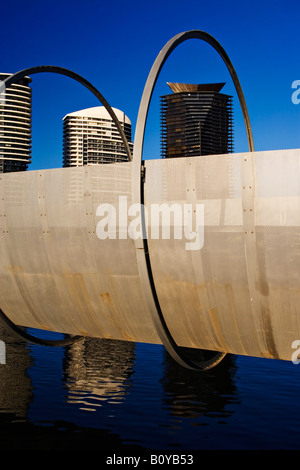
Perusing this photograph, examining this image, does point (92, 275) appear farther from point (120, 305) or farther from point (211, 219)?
point (211, 219)

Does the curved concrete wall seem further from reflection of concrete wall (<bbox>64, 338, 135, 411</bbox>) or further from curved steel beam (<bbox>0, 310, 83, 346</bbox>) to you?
reflection of concrete wall (<bbox>64, 338, 135, 411</bbox>)

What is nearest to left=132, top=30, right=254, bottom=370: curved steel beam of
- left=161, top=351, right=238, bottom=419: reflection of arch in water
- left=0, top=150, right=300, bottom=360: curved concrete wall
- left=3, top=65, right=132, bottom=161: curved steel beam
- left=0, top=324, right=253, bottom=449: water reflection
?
left=0, top=150, right=300, bottom=360: curved concrete wall

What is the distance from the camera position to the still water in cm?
1563

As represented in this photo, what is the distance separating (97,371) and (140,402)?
491cm

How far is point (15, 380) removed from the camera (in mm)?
22469

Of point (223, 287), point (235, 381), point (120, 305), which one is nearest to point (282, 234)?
point (223, 287)

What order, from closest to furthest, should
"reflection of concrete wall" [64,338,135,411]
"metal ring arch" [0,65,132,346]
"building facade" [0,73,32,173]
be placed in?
"metal ring arch" [0,65,132,346], "reflection of concrete wall" [64,338,135,411], "building facade" [0,73,32,173]

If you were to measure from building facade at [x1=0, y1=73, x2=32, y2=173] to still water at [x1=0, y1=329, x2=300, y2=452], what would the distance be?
142960mm

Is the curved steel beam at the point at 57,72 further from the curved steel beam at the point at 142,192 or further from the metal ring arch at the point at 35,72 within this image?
the curved steel beam at the point at 142,192

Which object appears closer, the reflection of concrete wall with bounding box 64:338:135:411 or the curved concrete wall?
the curved concrete wall

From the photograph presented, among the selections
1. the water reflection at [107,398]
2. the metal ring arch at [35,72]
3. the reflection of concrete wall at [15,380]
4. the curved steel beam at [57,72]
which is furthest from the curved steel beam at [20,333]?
the curved steel beam at [57,72]

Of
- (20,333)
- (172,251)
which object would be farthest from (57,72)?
(20,333)

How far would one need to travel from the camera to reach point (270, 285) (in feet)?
37.8

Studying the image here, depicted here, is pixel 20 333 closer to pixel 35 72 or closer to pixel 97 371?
pixel 97 371
